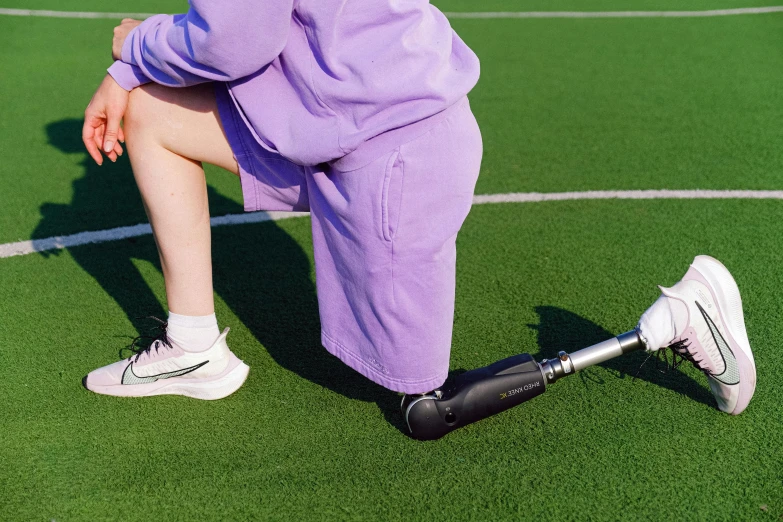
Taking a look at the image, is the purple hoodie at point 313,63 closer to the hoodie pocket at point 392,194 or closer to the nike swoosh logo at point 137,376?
the hoodie pocket at point 392,194

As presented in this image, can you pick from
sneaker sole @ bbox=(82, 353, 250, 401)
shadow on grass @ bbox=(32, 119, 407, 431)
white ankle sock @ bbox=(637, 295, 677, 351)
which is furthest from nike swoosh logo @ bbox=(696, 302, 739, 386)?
sneaker sole @ bbox=(82, 353, 250, 401)

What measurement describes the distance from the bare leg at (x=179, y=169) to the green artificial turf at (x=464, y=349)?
40cm

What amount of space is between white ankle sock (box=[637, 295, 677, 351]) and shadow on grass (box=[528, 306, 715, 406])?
0.22 m

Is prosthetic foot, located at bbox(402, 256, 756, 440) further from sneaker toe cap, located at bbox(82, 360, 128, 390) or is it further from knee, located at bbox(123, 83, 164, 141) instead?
knee, located at bbox(123, 83, 164, 141)

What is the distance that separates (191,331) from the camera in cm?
231

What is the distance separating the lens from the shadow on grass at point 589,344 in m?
2.43

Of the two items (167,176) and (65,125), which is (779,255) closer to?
(167,176)

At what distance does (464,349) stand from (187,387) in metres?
0.90

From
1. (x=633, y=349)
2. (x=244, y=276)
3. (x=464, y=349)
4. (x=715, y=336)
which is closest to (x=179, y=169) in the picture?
(x=244, y=276)

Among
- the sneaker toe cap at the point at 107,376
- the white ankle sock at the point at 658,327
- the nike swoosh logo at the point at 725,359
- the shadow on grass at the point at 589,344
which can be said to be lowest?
the shadow on grass at the point at 589,344

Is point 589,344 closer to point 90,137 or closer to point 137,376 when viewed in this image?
point 137,376

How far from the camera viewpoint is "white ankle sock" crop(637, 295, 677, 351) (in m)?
2.21

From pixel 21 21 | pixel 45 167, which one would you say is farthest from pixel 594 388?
pixel 21 21

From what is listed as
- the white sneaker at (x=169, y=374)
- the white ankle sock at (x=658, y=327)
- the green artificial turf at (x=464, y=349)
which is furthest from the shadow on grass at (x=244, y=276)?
the white ankle sock at (x=658, y=327)
